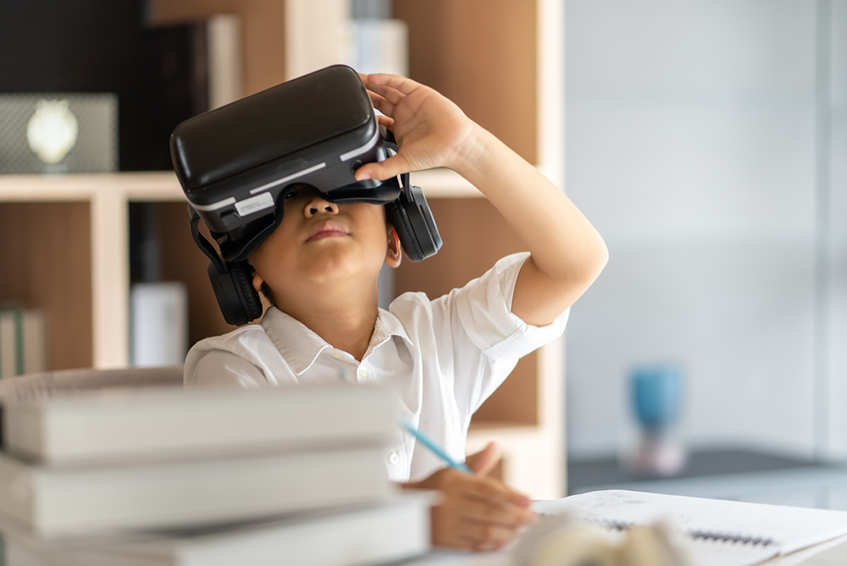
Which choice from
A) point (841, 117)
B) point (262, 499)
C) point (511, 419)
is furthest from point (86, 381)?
point (841, 117)

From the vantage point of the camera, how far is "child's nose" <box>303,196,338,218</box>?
0.96 m

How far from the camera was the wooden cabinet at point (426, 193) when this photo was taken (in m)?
1.75

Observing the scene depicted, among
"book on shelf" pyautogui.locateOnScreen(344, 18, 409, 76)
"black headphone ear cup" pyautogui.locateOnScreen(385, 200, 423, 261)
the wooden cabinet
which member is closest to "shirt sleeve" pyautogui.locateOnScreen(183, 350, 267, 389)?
"black headphone ear cup" pyautogui.locateOnScreen(385, 200, 423, 261)

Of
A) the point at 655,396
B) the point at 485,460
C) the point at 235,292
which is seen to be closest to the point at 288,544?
the point at 485,460

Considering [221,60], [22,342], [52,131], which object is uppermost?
[221,60]

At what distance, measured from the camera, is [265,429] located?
1.50 feet

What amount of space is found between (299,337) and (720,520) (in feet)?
1.70

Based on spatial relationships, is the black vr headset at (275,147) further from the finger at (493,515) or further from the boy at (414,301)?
the finger at (493,515)

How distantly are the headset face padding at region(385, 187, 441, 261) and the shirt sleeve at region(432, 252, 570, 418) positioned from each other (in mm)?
126

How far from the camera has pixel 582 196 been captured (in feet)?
7.90

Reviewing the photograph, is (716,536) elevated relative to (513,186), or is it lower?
lower

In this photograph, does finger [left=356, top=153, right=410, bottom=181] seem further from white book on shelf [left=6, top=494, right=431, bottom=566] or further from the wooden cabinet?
the wooden cabinet

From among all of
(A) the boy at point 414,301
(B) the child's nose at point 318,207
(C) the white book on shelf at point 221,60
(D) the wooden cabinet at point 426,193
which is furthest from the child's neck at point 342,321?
(C) the white book on shelf at point 221,60

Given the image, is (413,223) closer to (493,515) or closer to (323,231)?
(323,231)
